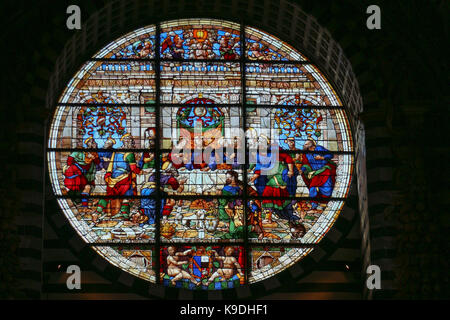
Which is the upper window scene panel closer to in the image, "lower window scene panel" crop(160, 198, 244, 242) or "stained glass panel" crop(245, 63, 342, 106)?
"stained glass panel" crop(245, 63, 342, 106)

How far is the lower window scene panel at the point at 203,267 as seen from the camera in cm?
1936

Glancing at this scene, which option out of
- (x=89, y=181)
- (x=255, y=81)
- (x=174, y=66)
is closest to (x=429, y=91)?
(x=255, y=81)

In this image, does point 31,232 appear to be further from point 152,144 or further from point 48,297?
point 152,144

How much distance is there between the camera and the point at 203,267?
63.9ft

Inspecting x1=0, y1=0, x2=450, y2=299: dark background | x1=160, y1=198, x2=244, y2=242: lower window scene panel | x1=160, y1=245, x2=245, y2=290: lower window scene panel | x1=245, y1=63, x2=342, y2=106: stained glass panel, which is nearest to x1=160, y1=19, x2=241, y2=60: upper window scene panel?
x1=245, y1=63, x2=342, y2=106: stained glass panel

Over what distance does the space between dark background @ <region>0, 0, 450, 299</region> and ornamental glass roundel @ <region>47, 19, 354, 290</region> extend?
143 centimetres

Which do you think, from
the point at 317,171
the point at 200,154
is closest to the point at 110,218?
the point at 200,154

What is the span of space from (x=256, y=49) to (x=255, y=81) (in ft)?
2.19

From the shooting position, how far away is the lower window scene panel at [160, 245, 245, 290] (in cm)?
1936

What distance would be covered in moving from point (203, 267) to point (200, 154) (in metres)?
2.08

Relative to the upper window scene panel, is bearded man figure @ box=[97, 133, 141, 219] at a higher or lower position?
lower

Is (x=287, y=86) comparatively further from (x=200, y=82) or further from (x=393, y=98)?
(x=393, y=98)

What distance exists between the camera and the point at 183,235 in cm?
1966

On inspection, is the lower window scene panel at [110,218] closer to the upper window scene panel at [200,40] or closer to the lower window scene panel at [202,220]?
the lower window scene panel at [202,220]
